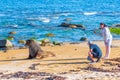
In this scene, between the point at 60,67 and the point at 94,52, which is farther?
the point at 94,52

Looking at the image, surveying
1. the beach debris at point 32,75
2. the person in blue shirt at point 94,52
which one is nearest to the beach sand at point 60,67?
the beach debris at point 32,75

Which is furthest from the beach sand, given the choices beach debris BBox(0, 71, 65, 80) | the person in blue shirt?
the person in blue shirt

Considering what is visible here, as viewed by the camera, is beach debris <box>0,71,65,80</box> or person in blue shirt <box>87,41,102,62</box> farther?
person in blue shirt <box>87,41,102,62</box>

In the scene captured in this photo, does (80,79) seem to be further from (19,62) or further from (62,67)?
(19,62)

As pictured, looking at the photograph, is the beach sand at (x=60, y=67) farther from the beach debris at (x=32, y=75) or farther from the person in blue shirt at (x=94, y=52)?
the person in blue shirt at (x=94, y=52)

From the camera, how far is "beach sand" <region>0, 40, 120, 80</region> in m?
17.2

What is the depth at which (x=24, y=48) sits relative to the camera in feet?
92.6

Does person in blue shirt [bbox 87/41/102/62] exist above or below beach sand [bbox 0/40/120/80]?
above

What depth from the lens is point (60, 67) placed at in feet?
63.6

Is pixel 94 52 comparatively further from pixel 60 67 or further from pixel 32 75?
pixel 32 75

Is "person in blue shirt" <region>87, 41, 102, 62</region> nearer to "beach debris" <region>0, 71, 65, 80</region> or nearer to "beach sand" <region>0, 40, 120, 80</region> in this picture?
"beach sand" <region>0, 40, 120, 80</region>

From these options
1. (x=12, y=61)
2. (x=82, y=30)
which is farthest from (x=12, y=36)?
(x=12, y=61)

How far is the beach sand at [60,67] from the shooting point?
1720 cm

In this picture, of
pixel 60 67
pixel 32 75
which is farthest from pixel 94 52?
pixel 32 75
